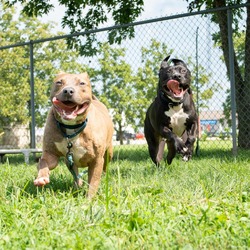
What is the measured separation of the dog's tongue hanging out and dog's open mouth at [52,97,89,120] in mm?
1683

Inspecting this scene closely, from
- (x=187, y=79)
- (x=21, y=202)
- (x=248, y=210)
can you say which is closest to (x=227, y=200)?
(x=248, y=210)

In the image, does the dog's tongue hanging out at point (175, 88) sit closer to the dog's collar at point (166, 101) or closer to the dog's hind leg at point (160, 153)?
the dog's collar at point (166, 101)

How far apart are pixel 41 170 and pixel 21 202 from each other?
1.44 feet

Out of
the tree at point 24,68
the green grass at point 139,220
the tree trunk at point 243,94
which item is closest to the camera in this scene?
the green grass at point 139,220

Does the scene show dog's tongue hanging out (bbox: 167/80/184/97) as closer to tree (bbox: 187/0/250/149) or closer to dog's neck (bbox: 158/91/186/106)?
dog's neck (bbox: 158/91/186/106)

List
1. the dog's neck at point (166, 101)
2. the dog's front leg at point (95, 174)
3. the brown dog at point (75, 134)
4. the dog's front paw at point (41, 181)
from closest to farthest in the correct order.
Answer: the dog's front paw at point (41, 181), the brown dog at point (75, 134), the dog's front leg at point (95, 174), the dog's neck at point (166, 101)

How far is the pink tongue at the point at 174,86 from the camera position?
15.2 ft

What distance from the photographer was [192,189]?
3.17 meters

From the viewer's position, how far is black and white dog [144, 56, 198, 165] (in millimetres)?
4668

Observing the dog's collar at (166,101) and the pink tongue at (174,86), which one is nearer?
the pink tongue at (174,86)

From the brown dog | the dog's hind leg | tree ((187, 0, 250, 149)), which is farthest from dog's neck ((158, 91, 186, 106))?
tree ((187, 0, 250, 149))

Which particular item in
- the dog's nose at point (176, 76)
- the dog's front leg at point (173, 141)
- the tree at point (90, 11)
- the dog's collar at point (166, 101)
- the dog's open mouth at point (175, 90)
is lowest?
the dog's front leg at point (173, 141)

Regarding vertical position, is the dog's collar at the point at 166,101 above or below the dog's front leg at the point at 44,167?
above

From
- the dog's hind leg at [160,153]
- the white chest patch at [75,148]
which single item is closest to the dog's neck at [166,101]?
the dog's hind leg at [160,153]
